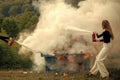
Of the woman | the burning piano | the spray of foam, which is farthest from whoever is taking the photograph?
the spray of foam

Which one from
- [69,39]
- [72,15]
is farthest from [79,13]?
[69,39]

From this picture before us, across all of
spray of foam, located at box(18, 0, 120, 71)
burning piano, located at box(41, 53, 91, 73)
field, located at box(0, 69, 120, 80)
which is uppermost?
spray of foam, located at box(18, 0, 120, 71)

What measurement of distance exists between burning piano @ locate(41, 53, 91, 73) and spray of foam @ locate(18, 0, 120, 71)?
250 millimetres

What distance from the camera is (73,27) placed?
46.4ft

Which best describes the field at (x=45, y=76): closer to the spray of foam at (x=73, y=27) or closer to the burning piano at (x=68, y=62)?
the burning piano at (x=68, y=62)

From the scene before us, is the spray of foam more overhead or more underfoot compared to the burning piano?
more overhead

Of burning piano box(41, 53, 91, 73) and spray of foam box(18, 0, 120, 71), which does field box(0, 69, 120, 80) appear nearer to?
burning piano box(41, 53, 91, 73)

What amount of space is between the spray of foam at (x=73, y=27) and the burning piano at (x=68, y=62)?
0.82 ft

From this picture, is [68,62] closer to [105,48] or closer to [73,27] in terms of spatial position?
[73,27]

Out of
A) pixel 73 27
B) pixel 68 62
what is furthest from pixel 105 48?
pixel 73 27

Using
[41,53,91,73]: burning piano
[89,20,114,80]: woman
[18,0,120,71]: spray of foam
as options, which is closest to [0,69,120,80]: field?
[41,53,91,73]: burning piano

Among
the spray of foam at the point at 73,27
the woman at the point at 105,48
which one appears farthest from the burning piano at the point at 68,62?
the woman at the point at 105,48

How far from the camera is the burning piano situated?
44.4 feet

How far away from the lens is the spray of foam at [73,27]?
1391cm
